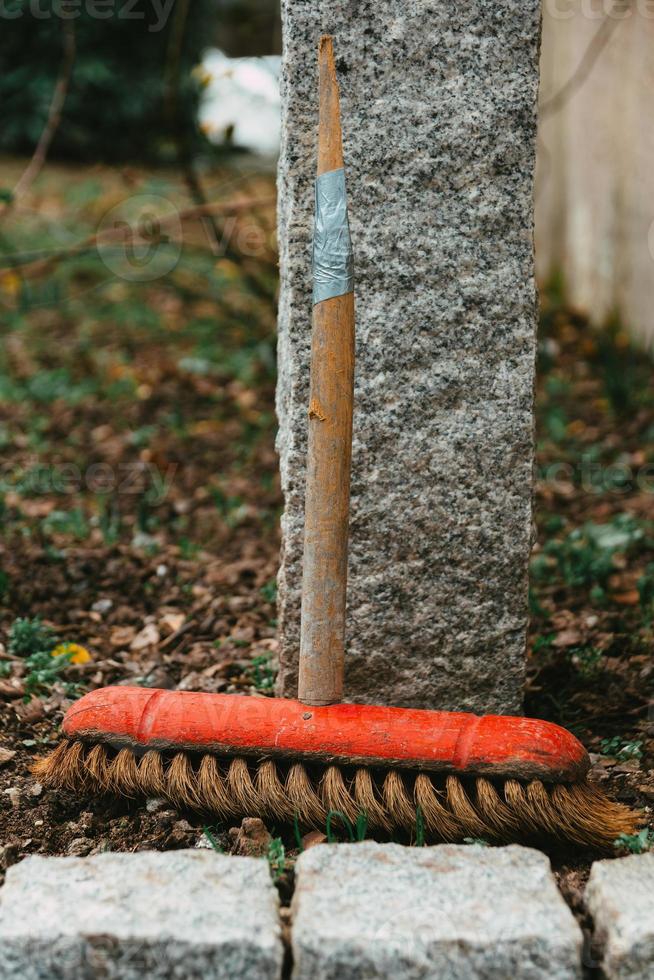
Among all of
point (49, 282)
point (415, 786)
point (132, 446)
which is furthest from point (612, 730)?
point (49, 282)

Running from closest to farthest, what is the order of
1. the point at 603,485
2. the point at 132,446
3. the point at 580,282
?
the point at 603,485 → the point at 132,446 → the point at 580,282

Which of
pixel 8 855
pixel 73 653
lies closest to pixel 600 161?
pixel 73 653

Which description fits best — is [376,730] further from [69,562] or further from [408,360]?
[69,562]

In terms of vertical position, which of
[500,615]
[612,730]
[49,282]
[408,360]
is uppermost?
[49,282]

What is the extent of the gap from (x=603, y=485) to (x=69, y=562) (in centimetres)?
203

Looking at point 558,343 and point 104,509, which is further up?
point 558,343

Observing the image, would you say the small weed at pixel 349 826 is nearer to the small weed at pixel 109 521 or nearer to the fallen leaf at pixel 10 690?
the fallen leaf at pixel 10 690

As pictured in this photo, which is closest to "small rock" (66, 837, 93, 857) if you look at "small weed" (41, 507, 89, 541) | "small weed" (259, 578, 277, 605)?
"small weed" (259, 578, 277, 605)

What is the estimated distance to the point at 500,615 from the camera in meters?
2.49

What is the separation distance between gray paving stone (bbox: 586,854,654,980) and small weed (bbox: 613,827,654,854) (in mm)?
171

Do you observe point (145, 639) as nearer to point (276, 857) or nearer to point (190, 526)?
point (190, 526)

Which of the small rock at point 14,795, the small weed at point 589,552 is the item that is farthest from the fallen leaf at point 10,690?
the small weed at point 589,552

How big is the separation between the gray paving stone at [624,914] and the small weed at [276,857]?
565 mm

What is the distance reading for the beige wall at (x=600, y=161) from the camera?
16.6 ft
